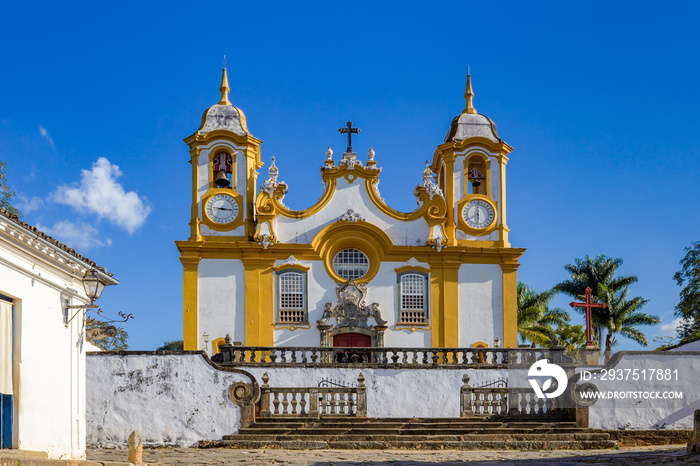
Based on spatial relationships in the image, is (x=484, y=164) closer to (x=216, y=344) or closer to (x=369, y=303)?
(x=369, y=303)

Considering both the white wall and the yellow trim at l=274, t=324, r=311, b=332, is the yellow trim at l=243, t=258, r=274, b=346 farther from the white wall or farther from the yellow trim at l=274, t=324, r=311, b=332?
the white wall

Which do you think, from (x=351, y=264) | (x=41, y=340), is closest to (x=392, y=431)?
(x=41, y=340)

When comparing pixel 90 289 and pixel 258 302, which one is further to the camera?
pixel 258 302

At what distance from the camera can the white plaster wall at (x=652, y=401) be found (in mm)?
21281

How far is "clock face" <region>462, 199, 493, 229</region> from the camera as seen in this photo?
3122 centimetres

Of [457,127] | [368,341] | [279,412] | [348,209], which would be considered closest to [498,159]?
[457,127]

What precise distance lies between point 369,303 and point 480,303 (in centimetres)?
366

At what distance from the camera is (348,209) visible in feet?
99.7

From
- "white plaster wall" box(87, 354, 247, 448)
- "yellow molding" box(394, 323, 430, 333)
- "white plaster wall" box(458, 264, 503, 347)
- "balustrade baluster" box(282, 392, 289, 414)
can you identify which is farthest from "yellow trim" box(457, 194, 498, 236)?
"white plaster wall" box(87, 354, 247, 448)

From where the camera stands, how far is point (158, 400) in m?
20.8

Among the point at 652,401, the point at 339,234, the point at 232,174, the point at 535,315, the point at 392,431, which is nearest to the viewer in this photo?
the point at 392,431

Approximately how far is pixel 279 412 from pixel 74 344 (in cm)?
538

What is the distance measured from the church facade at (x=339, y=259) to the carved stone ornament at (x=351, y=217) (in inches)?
1.3

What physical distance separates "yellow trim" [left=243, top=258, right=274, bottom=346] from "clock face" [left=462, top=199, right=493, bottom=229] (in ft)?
22.3
